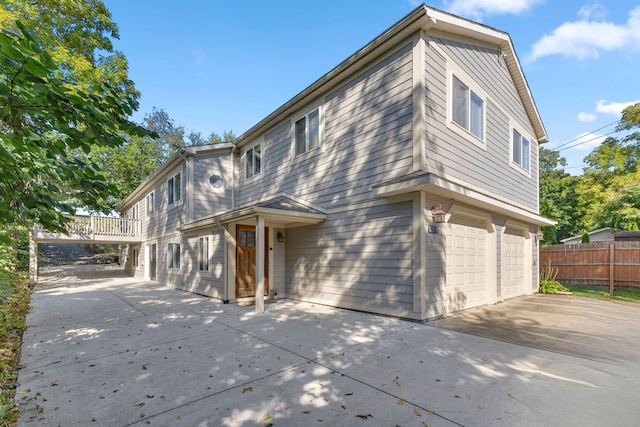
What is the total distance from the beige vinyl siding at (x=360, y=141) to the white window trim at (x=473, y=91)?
1.16m

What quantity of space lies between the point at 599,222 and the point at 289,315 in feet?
78.6

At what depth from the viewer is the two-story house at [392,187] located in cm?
594

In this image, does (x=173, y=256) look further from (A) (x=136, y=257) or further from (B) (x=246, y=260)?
(A) (x=136, y=257)

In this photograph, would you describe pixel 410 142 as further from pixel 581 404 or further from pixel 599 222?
pixel 599 222

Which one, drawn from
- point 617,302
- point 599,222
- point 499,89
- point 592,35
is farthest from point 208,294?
point 599,222

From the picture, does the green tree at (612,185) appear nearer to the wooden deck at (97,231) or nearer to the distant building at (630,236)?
the distant building at (630,236)

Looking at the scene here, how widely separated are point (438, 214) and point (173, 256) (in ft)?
35.7

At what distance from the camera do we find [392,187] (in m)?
5.79

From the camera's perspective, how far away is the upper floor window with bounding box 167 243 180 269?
12219 millimetres

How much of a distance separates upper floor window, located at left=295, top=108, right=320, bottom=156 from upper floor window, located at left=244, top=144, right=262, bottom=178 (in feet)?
7.26

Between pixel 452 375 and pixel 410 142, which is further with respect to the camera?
pixel 410 142

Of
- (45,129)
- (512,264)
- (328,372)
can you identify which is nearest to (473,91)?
(512,264)

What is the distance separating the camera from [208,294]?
971 centimetres

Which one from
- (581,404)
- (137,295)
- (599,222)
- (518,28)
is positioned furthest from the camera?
(599,222)
